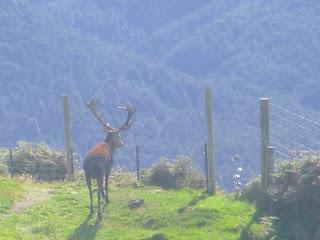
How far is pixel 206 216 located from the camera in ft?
76.4

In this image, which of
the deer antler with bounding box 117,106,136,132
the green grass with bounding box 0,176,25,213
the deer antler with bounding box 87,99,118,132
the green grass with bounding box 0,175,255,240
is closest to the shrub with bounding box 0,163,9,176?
the green grass with bounding box 0,176,25,213

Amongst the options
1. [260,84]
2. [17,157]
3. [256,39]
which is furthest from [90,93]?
[17,157]

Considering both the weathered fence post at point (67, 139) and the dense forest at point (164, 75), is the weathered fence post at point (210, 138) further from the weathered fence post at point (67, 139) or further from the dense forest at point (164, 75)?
the dense forest at point (164, 75)

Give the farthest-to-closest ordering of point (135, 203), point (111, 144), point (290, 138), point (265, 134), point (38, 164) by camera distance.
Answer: point (290, 138)
point (38, 164)
point (111, 144)
point (135, 203)
point (265, 134)

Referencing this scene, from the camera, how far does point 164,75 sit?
164 metres

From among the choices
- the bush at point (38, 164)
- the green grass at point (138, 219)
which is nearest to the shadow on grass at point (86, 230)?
the green grass at point (138, 219)

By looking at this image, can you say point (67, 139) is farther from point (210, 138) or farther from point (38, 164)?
point (210, 138)

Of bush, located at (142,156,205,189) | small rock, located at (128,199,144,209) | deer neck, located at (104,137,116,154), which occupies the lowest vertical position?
small rock, located at (128,199,144,209)

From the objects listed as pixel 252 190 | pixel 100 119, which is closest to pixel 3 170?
pixel 100 119

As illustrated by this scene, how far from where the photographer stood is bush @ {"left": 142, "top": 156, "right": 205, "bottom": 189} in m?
28.1

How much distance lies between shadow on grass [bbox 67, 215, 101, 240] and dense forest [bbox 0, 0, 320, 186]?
86.9m

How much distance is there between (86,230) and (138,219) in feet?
4.67

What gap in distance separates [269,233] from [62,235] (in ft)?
15.0

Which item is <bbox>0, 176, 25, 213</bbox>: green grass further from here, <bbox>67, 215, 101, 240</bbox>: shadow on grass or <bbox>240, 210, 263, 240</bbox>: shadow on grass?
<bbox>240, 210, 263, 240</bbox>: shadow on grass
